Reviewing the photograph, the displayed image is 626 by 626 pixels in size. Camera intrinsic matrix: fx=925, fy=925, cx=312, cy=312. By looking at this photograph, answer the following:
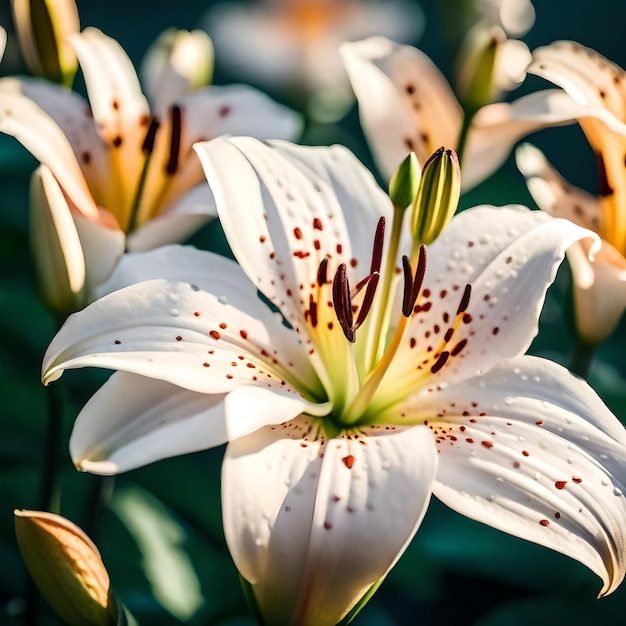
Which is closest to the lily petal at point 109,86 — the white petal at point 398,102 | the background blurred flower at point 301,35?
the white petal at point 398,102

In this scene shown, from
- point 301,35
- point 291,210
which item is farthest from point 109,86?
point 301,35

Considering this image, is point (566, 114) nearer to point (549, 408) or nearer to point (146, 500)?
point (549, 408)

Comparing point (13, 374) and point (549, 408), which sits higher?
point (549, 408)

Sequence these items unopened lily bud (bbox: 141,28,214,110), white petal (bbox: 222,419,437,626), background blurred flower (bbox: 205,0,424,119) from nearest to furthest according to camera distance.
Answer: white petal (bbox: 222,419,437,626)
unopened lily bud (bbox: 141,28,214,110)
background blurred flower (bbox: 205,0,424,119)

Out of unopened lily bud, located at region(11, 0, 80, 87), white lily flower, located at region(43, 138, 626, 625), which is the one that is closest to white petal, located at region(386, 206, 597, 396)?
white lily flower, located at region(43, 138, 626, 625)

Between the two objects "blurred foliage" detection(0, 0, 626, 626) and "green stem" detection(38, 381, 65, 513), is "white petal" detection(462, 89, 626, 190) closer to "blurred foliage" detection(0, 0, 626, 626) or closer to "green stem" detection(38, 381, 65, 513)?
"blurred foliage" detection(0, 0, 626, 626)

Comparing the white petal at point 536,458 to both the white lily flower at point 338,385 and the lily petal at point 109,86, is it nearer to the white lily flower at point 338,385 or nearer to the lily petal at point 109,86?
the white lily flower at point 338,385

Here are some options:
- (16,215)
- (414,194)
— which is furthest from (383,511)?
(16,215)
